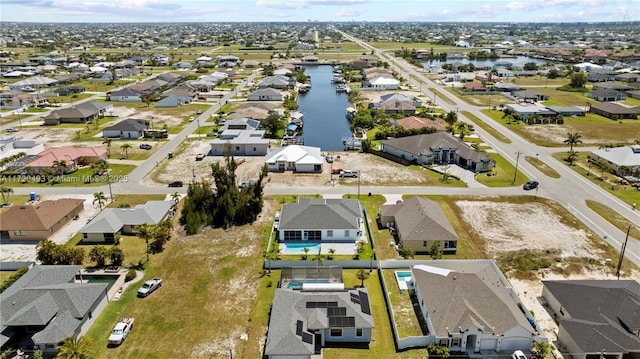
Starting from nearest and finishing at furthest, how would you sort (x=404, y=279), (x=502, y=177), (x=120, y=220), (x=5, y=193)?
(x=404, y=279)
(x=120, y=220)
(x=5, y=193)
(x=502, y=177)

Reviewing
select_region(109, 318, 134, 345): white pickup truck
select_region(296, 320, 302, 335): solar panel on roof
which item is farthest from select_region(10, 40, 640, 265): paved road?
select_region(296, 320, 302, 335): solar panel on roof

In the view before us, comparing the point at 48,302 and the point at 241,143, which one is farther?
the point at 241,143

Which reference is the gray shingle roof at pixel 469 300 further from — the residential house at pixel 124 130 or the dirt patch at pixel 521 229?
the residential house at pixel 124 130

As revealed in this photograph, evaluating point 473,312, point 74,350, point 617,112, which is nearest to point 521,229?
point 473,312

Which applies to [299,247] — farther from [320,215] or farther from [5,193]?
[5,193]

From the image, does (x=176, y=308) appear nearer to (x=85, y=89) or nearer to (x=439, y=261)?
(x=439, y=261)

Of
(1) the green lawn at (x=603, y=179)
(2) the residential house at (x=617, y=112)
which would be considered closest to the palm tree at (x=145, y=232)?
(1) the green lawn at (x=603, y=179)
